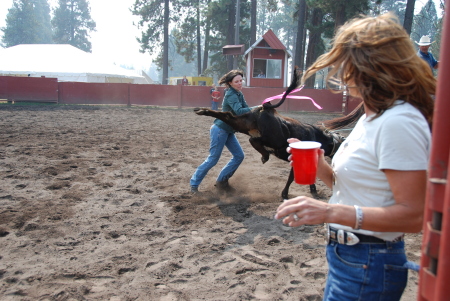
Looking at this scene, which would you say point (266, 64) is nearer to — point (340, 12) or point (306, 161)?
point (340, 12)

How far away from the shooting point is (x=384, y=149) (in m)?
1.29

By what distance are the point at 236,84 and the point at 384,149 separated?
405cm

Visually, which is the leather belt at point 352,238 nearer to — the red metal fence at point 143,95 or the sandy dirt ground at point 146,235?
the sandy dirt ground at point 146,235

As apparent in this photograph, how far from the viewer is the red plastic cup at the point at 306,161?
5.27 ft

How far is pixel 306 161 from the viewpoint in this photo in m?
1.61

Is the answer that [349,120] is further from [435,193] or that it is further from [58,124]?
[58,124]

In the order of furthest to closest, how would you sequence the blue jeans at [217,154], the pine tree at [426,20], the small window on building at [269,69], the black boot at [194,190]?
the small window on building at [269,69] → the pine tree at [426,20] → the black boot at [194,190] → the blue jeans at [217,154]

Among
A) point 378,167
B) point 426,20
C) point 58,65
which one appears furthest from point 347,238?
point 426,20

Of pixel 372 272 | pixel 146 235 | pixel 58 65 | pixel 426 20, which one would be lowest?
pixel 146 235

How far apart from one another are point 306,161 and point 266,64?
26.6 meters

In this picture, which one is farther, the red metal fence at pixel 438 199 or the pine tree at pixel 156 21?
the pine tree at pixel 156 21

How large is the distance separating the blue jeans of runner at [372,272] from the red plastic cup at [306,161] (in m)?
0.32

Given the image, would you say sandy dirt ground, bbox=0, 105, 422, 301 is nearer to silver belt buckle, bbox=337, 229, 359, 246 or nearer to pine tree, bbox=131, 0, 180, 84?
silver belt buckle, bbox=337, 229, 359, 246

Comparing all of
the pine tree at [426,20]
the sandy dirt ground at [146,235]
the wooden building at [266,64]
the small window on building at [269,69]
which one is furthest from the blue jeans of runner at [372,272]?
the small window on building at [269,69]
